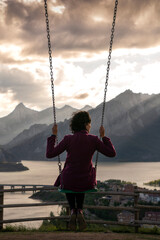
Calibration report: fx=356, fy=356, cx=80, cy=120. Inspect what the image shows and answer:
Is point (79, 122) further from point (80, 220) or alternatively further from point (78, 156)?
point (80, 220)

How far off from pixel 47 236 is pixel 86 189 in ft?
9.14

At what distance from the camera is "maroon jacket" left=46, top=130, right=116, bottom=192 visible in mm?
4562

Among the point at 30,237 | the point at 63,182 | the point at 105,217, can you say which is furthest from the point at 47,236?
the point at 105,217

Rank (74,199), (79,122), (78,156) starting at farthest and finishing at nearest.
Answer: (74,199) < (79,122) < (78,156)

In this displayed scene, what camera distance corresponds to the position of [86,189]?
4.60 m

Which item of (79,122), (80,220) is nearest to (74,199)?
(80,220)

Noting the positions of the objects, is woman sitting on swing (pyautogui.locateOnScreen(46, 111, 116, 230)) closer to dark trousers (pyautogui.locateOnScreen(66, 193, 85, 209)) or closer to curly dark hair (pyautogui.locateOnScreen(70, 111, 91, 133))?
curly dark hair (pyautogui.locateOnScreen(70, 111, 91, 133))

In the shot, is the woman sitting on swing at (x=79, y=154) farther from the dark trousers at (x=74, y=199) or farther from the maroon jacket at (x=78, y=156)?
the dark trousers at (x=74, y=199)

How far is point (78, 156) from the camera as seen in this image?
4.58 meters

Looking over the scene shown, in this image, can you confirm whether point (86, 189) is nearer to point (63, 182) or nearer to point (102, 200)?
point (63, 182)

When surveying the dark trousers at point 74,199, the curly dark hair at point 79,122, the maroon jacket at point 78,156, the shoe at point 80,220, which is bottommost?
the shoe at point 80,220

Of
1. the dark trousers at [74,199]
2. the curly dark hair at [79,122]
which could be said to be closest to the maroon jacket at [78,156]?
the curly dark hair at [79,122]

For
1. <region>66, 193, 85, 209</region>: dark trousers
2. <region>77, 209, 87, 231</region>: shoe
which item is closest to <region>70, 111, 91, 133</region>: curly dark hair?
<region>66, 193, 85, 209</region>: dark trousers

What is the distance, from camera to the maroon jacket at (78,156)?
4.56 m
